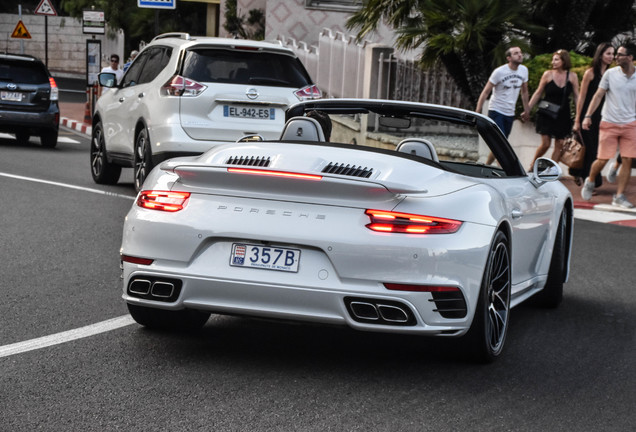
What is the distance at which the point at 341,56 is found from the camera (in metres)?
27.5

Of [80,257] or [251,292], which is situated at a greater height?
[251,292]

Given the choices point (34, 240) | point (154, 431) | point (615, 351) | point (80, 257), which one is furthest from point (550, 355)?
point (34, 240)

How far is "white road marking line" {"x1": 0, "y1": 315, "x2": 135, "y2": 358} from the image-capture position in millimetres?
5938

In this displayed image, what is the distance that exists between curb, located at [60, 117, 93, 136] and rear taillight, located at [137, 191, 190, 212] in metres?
22.3

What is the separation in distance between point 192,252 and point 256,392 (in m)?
0.78

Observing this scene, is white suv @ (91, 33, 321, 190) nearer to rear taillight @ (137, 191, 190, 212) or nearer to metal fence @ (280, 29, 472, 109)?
rear taillight @ (137, 191, 190, 212)

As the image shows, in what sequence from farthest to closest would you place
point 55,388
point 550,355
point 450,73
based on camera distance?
1. point 450,73
2. point 550,355
3. point 55,388

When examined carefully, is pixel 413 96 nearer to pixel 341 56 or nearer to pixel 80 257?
pixel 341 56

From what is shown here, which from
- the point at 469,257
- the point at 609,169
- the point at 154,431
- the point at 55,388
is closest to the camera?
the point at 154,431

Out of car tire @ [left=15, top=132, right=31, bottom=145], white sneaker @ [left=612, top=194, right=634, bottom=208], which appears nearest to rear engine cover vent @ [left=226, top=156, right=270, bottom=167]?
white sneaker @ [left=612, top=194, right=634, bottom=208]

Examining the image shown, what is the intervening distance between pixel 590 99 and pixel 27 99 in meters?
10.5

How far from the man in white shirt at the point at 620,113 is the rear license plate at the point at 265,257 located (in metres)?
9.44

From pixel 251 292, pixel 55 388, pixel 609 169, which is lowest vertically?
pixel 609 169

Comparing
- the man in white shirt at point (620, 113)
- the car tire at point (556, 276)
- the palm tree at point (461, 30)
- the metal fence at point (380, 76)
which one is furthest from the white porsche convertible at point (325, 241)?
the metal fence at point (380, 76)
